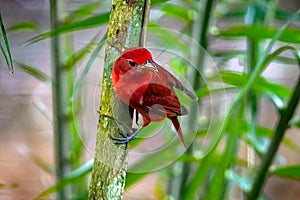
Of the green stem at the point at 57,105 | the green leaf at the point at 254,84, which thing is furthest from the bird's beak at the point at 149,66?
the green stem at the point at 57,105

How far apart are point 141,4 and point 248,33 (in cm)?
22

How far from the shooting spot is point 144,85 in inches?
9.8

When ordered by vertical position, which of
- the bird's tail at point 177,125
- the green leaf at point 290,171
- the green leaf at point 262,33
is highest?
the green leaf at point 262,33

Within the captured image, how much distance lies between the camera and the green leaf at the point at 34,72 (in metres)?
0.40

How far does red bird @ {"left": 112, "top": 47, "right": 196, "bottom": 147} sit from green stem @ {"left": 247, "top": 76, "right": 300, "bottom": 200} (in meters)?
0.23

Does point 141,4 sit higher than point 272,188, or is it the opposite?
point 141,4

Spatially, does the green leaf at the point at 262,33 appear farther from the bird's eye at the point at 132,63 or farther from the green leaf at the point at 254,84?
the bird's eye at the point at 132,63

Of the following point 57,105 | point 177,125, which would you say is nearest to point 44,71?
point 57,105

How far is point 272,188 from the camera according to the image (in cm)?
88

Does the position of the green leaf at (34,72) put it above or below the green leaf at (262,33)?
below

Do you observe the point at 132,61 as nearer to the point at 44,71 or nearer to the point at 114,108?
the point at 114,108

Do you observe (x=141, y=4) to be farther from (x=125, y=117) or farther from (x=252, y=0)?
(x=252, y=0)

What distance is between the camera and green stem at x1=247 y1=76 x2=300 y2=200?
465mm

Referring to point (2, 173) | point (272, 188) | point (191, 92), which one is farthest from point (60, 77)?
point (272, 188)
